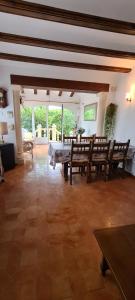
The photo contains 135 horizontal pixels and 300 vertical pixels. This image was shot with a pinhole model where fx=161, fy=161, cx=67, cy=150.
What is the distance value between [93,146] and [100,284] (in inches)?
88.9

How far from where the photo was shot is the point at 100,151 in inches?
133

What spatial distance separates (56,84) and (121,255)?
4.30 m

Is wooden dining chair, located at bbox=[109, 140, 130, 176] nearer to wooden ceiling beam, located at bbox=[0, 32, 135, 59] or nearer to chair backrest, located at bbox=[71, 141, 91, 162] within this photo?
chair backrest, located at bbox=[71, 141, 91, 162]

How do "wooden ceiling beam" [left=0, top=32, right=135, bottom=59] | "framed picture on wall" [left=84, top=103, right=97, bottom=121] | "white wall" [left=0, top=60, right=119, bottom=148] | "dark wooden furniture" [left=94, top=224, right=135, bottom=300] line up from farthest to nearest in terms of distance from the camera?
"framed picture on wall" [left=84, top=103, right=97, bottom=121], "white wall" [left=0, top=60, right=119, bottom=148], "wooden ceiling beam" [left=0, top=32, right=135, bottom=59], "dark wooden furniture" [left=94, top=224, right=135, bottom=300]

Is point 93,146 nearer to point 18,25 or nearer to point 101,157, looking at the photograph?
point 101,157

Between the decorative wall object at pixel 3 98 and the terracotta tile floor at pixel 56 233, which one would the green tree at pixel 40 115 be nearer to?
the decorative wall object at pixel 3 98

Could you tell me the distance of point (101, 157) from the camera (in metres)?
3.52

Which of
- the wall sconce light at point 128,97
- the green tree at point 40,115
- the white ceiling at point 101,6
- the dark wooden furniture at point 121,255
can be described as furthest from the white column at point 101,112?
the dark wooden furniture at point 121,255

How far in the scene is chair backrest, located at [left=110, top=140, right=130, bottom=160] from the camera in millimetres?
3435

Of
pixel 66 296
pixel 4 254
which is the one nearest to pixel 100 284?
pixel 66 296

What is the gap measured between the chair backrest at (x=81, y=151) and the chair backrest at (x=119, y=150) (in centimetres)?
55

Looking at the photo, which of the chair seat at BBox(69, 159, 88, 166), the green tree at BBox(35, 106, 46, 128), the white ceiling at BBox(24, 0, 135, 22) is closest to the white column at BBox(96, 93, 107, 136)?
the chair seat at BBox(69, 159, 88, 166)

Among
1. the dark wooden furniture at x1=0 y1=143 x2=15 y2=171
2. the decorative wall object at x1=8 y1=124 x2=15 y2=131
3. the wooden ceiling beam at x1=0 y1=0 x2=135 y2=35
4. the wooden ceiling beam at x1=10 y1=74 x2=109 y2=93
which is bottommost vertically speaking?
the dark wooden furniture at x1=0 y1=143 x2=15 y2=171

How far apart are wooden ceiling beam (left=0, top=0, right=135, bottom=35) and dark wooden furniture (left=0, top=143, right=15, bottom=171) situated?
108 inches
